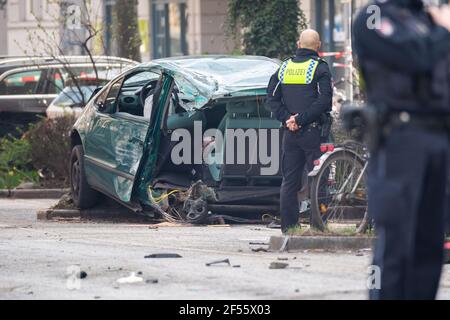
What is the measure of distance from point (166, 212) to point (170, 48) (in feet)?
90.0

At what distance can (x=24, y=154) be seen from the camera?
18.7 meters

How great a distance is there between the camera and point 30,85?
78.3 feet

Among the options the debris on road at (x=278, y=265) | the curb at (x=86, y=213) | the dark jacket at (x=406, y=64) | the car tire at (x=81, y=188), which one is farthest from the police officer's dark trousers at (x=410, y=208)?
the car tire at (x=81, y=188)

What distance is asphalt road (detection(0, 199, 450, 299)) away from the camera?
8.27m

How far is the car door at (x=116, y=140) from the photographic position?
13305 mm

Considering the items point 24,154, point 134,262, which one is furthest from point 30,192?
point 134,262

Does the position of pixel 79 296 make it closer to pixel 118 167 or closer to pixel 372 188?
pixel 372 188

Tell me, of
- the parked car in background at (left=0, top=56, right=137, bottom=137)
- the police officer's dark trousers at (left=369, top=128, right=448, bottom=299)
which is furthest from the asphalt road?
the parked car in background at (left=0, top=56, right=137, bottom=137)

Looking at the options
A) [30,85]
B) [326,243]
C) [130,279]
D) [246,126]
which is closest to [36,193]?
[246,126]

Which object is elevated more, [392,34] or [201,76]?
[392,34]

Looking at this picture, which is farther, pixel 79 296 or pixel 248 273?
pixel 248 273

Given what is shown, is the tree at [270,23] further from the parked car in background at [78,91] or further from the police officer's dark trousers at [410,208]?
the police officer's dark trousers at [410,208]

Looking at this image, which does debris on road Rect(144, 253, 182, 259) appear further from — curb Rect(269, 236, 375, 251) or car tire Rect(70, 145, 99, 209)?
car tire Rect(70, 145, 99, 209)

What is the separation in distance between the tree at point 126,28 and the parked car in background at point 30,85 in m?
1.37
